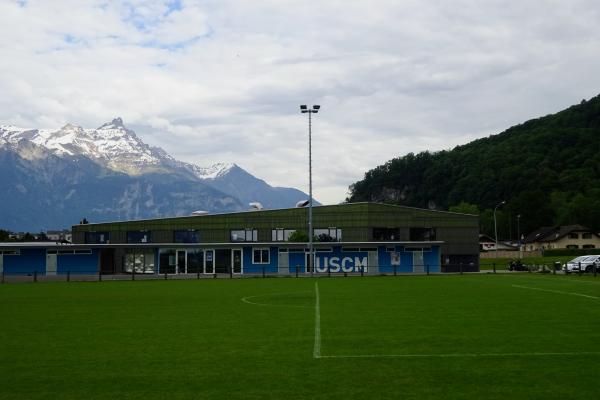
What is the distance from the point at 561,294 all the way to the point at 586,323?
41.6 feet

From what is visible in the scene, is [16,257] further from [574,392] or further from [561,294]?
[574,392]

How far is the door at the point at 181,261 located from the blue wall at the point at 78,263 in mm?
7732

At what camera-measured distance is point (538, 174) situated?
155 metres

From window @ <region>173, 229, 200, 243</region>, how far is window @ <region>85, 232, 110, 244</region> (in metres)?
7.40

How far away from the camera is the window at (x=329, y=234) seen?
249ft

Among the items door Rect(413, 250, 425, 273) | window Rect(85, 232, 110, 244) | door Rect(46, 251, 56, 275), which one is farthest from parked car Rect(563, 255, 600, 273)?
window Rect(85, 232, 110, 244)

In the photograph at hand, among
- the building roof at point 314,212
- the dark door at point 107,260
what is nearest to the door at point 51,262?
the dark door at point 107,260

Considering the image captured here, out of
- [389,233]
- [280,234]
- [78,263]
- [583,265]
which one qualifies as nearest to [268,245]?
[280,234]

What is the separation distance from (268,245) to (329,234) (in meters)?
8.22

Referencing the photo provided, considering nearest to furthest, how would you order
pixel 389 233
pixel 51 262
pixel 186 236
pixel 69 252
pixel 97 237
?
pixel 51 262 → pixel 69 252 → pixel 389 233 → pixel 186 236 → pixel 97 237

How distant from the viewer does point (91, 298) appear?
32.7 meters

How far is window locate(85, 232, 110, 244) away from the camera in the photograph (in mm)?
78519

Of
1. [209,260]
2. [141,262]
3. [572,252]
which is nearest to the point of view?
[209,260]

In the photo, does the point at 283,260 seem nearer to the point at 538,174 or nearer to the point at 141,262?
the point at 141,262
